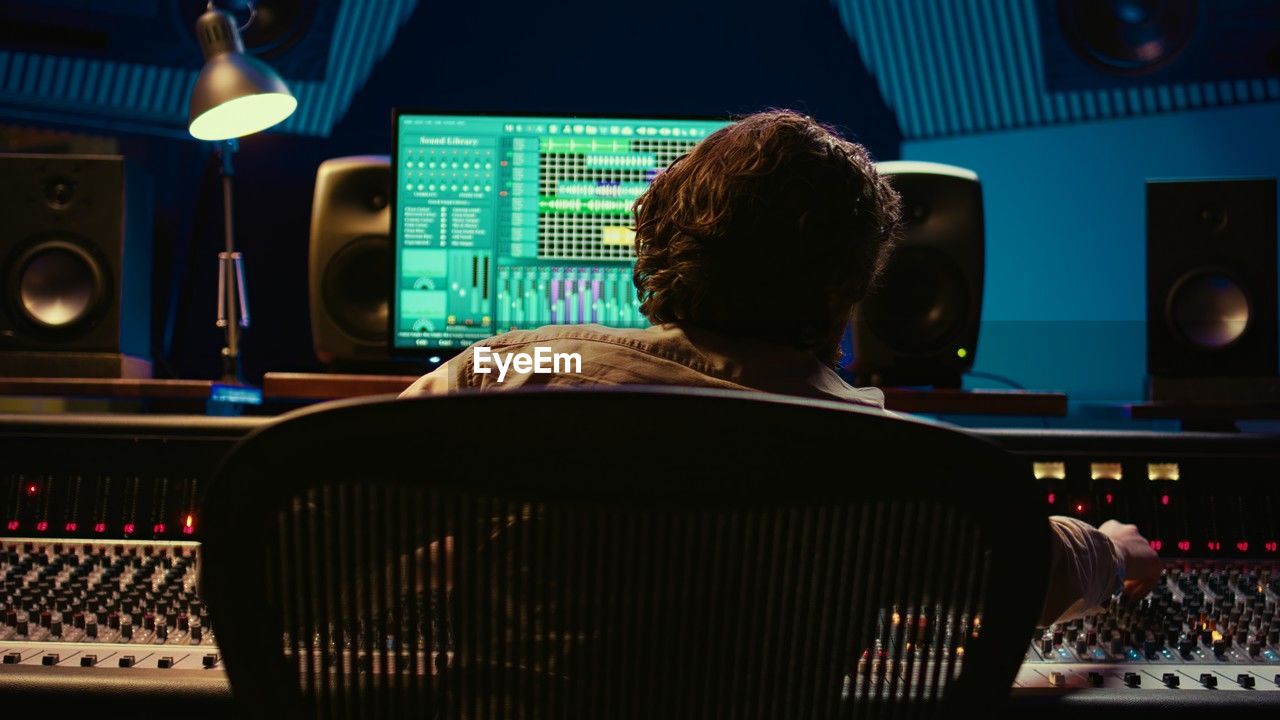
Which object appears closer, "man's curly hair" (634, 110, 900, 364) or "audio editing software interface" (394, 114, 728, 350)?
"man's curly hair" (634, 110, 900, 364)

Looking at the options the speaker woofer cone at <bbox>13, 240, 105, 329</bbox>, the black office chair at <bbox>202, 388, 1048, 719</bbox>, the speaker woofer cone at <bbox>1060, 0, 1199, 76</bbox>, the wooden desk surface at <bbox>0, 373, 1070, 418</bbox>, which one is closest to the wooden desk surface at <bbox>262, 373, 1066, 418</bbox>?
the wooden desk surface at <bbox>0, 373, 1070, 418</bbox>

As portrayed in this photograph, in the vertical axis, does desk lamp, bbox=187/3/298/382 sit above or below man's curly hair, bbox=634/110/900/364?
above

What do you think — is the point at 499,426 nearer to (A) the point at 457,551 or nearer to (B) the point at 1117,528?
(A) the point at 457,551

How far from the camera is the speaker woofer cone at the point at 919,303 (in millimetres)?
1708

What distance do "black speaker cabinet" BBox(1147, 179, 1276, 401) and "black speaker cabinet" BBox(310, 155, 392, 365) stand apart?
1342 millimetres

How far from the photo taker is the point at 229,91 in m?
1.71

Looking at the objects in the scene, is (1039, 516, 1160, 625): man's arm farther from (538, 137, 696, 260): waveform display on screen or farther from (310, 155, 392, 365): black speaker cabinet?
(310, 155, 392, 365): black speaker cabinet

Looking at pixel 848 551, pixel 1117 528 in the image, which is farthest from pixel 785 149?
pixel 1117 528

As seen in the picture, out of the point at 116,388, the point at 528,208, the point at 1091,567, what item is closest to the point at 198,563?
the point at 116,388

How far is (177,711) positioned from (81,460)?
456 mm

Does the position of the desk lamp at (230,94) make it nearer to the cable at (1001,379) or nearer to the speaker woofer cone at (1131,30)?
the cable at (1001,379)

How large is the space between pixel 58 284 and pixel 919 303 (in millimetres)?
1492

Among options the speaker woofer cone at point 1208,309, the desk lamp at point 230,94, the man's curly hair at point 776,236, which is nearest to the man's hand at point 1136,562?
the man's curly hair at point 776,236

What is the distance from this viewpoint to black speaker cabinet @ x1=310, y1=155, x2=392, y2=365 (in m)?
1.79
